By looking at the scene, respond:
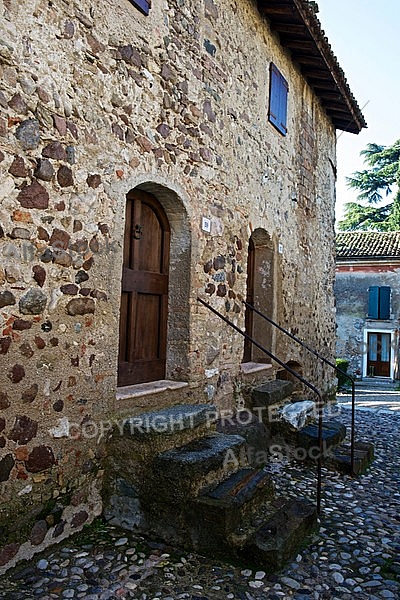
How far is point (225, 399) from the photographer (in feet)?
16.5

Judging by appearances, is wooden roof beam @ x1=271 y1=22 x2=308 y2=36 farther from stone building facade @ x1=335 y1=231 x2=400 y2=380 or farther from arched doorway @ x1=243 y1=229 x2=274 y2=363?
stone building facade @ x1=335 y1=231 x2=400 y2=380

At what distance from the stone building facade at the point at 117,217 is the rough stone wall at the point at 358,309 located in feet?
46.2

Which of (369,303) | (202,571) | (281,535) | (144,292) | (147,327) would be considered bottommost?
(202,571)

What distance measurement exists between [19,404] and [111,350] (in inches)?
32.5

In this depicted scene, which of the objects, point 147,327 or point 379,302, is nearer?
point 147,327

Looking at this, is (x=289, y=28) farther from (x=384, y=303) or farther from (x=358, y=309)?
(x=358, y=309)

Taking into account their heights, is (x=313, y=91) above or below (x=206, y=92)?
above

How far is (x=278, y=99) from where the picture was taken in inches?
250

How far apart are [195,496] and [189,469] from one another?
0.58 ft

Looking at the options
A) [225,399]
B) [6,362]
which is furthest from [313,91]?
[6,362]

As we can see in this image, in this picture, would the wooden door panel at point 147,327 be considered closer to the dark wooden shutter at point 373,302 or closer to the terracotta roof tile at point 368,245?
the terracotta roof tile at point 368,245

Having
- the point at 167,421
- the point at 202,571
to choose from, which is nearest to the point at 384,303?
the point at 167,421

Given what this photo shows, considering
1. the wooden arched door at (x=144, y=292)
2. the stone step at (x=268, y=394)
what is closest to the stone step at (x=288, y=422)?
the stone step at (x=268, y=394)

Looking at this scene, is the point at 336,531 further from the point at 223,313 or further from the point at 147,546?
the point at 223,313
